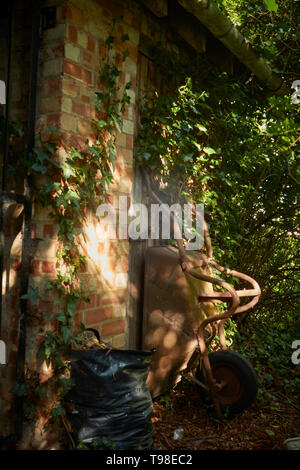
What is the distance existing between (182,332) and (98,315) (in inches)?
31.3

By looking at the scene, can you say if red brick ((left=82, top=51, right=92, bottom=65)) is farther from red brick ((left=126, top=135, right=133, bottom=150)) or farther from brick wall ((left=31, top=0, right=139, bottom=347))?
red brick ((left=126, top=135, right=133, bottom=150))

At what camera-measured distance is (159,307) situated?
10.2 ft

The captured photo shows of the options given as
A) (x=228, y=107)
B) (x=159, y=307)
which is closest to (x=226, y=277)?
(x=159, y=307)

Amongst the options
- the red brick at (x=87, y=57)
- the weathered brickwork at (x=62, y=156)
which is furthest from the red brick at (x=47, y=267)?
the red brick at (x=87, y=57)

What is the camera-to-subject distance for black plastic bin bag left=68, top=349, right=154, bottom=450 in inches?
87.1

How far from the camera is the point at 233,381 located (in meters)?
3.01

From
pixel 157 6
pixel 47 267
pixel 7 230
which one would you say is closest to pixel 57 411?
pixel 47 267

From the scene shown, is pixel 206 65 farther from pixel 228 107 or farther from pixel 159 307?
pixel 159 307

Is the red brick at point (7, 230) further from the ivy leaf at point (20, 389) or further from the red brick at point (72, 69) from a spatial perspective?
the red brick at point (72, 69)

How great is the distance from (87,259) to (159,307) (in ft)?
2.84

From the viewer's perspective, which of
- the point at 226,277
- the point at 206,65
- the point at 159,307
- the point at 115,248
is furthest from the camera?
the point at 226,277

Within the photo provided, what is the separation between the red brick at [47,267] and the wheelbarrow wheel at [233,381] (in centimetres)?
147

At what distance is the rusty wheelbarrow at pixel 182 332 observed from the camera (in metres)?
2.98

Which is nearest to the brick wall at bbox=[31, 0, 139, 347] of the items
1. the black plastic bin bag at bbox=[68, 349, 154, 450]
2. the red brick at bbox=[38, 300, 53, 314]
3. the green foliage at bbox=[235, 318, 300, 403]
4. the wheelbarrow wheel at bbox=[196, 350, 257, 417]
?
the red brick at bbox=[38, 300, 53, 314]
